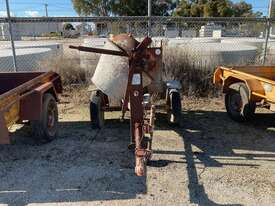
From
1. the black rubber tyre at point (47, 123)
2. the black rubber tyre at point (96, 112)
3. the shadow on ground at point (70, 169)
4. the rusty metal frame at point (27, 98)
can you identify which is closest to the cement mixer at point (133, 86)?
the black rubber tyre at point (96, 112)

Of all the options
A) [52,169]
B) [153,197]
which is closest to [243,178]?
[153,197]

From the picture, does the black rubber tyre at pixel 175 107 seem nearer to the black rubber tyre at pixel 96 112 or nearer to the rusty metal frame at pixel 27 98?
the black rubber tyre at pixel 96 112

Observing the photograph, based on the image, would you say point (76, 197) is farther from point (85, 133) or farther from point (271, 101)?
point (271, 101)

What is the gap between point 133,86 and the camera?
5.03m

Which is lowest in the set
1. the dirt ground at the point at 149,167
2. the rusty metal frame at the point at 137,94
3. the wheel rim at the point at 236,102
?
the dirt ground at the point at 149,167

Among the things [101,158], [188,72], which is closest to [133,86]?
[101,158]

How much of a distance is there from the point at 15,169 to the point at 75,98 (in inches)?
149

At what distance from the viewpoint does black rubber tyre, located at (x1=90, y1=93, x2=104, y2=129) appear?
604 centimetres

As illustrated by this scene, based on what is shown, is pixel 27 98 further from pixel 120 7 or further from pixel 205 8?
pixel 120 7

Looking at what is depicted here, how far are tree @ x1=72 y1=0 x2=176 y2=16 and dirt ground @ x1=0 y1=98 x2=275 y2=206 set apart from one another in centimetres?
3482

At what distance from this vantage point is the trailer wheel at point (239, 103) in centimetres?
623

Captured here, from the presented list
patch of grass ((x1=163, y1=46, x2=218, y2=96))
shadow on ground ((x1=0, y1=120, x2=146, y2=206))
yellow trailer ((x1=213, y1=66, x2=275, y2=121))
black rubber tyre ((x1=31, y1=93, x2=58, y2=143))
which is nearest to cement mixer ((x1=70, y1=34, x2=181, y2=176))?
shadow on ground ((x1=0, y1=120, x2=146, y2=206))

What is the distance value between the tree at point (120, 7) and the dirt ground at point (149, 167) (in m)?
34.8

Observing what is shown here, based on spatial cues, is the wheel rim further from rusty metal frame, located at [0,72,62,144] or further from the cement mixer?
rusty metal frame, located at [0,72,62,144]
